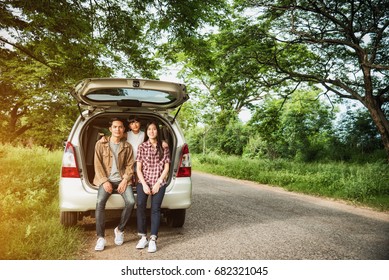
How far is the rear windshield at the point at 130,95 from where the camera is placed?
12.0ft

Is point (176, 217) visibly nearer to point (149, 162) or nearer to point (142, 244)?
point (142, 244)

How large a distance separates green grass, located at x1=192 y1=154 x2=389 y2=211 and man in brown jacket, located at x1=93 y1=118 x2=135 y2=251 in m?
5.49

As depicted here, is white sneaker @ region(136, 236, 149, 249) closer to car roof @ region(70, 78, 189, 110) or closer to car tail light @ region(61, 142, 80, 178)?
car tail light @ region(61, 142, 80, 178)

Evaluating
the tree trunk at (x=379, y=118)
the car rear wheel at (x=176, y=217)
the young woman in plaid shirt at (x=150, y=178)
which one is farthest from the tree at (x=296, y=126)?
the young woman in plaid shirt at (x=150, y=178)

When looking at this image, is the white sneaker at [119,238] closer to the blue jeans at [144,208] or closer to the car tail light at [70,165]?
the blue jeans at [144,208]

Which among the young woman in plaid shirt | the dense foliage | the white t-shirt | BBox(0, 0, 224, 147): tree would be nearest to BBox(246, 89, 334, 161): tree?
the dense foliage

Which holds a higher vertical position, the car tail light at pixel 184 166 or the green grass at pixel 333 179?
the car tail light at pixel 184 166

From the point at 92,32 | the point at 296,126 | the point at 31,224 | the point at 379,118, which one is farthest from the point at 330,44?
the point at 31,224

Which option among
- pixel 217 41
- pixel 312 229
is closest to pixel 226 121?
pixel 217 41

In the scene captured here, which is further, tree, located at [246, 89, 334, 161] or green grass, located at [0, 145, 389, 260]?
tree, located at [246, 89, 334, 161]

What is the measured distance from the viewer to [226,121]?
1205cm

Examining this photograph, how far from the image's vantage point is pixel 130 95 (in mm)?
3852

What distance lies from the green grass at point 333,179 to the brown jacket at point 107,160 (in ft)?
18.1

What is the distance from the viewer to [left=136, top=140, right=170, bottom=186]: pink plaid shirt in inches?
140
